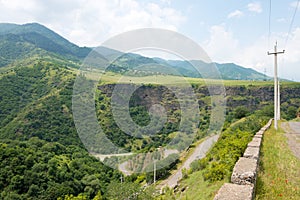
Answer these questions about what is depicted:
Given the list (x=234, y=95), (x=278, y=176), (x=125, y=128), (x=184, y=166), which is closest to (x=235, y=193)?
(x=278, y=176)

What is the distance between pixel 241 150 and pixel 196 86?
68973 millimetres

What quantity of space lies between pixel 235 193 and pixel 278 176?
246 centimetres

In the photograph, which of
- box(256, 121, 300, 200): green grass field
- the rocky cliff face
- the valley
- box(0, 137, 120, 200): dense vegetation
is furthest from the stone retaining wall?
the rocky cliff face

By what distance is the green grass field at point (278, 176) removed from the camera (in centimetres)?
427

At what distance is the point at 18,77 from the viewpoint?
91.0 meters

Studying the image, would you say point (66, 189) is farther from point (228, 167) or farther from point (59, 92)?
point (59, 92)

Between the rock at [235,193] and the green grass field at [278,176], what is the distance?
78 centimetres

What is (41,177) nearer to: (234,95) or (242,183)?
(242,183)

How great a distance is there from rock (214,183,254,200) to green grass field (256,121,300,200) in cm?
78

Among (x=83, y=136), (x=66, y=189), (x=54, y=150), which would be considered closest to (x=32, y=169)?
(x=66, y=189)

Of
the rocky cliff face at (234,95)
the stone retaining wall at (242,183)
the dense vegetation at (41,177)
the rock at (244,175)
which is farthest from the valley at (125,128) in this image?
the rock at (244,175)

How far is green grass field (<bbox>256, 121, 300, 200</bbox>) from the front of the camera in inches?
168

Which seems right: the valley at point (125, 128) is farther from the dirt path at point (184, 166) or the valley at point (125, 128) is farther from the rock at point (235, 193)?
the rock at point (235, 193)

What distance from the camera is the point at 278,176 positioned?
5250 mm
